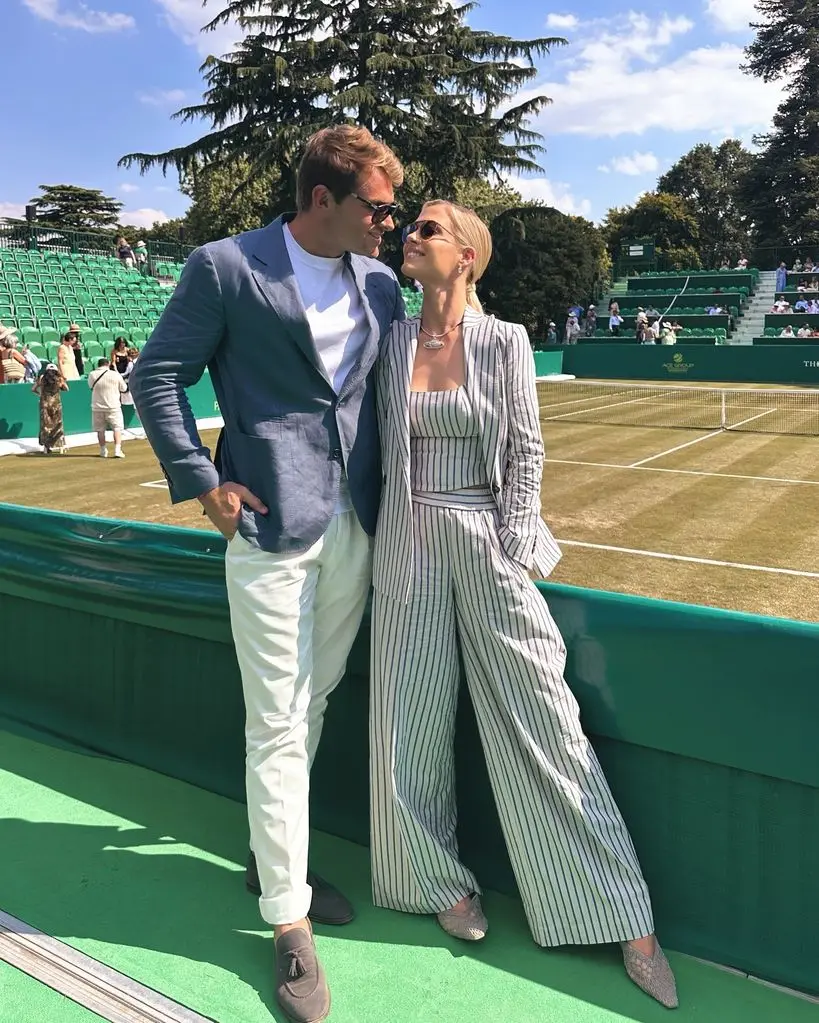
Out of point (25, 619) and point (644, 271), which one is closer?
point (25, 619)

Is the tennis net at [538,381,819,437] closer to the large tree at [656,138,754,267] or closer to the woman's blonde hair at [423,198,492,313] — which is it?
the woman's blonde hair at [423,198,492,313]

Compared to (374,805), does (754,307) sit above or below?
above

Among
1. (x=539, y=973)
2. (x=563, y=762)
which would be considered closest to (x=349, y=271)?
(x=563, y=762)

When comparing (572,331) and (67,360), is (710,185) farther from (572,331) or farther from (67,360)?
(67,360)

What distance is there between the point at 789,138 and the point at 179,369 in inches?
2836

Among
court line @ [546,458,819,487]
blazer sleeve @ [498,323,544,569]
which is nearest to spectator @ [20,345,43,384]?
court line @ [546,458,819,487]

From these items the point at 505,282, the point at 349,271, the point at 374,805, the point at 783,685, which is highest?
the point at 505,282

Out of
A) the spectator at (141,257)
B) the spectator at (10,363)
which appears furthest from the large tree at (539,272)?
the spectator at (10,363)

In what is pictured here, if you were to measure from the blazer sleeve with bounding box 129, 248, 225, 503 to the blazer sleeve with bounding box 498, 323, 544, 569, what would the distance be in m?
0.78

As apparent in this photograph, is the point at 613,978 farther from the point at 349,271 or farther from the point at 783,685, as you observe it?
the point at 349,271

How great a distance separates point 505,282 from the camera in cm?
4106

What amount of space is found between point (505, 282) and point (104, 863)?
40.4m

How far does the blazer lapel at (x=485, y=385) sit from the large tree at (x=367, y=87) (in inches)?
Result: 1277

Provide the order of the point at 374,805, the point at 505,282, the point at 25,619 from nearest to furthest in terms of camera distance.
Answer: the point at 374,805 → the point at 25,619 → the point at 505,282
